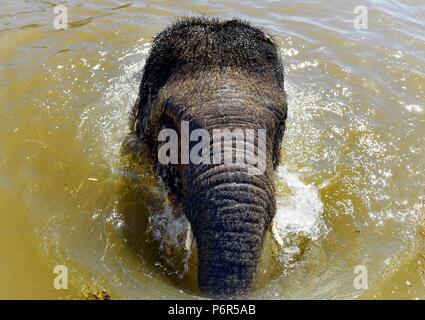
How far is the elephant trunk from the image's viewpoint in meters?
3.86

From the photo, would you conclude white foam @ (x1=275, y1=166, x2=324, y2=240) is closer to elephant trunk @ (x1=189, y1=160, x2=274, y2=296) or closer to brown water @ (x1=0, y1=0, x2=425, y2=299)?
brown water @ (x1=0, y1=0, x2=425, y2=299)

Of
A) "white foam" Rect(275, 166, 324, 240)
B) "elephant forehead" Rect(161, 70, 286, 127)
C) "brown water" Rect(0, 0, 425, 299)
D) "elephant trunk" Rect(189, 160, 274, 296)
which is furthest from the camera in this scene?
"white foam" Rect(275, 166, 324, 240)

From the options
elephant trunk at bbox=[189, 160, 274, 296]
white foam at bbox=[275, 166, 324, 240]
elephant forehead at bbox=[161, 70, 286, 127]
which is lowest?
white foam at bbox=[275, 166, 324, 240]

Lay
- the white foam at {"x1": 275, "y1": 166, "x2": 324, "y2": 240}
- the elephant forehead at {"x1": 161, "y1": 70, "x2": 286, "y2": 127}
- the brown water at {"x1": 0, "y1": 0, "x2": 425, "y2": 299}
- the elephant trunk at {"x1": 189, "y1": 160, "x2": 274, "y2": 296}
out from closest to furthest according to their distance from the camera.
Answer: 1. the elephant trunk at {"x1": 189, "y1": 160, "x2": 274, "y2": 296}
2. the elephant forehead at {"x1": 161, "y1": 70, "x2": 286, "y2": 127}
3. the brown water at {"x1": 0, "y1": 0, "x2": 425, "y2": 299}
4. the white foam at {"x1": 275, "y1": 166, "x2": 324, "y2": 240}

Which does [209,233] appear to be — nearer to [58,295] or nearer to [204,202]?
[204,202]

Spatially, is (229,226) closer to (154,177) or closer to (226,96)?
(226,96)

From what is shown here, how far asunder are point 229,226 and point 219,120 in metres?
1.06

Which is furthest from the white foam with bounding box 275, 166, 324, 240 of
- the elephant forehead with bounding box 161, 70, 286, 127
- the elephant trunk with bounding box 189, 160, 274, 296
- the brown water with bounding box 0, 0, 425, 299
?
the elephant trunk with bounding box 189, 160, 274, 296

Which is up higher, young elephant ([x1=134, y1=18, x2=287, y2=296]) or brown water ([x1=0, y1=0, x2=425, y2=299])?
young elephant ([x1=134, y1=18, x2=287, y2=296])

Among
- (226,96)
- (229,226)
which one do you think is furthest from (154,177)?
(229,226)

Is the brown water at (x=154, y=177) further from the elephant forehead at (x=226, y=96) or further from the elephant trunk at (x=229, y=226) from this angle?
the elephant forehead at (x=226, y=96)

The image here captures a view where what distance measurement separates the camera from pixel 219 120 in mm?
4469
